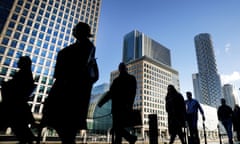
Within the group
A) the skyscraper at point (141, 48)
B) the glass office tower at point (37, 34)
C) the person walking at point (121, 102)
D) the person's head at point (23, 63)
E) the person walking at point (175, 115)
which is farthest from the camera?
the skyscraper at point (141, 48)

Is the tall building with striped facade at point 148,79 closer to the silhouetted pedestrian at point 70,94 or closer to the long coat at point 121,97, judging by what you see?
the long coat at point 121,97

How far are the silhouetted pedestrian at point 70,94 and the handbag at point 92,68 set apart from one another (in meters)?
0.06

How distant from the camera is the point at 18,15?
47.5 metres


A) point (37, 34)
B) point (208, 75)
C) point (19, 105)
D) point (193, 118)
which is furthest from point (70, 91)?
point (208, 75)

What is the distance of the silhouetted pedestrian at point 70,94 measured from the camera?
6.07 feet

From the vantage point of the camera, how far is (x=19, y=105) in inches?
108

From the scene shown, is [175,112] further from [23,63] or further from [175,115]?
[23,63]

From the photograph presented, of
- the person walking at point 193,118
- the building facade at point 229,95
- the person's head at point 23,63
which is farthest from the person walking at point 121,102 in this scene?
the building facade at point 229,95

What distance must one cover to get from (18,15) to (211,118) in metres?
92.5

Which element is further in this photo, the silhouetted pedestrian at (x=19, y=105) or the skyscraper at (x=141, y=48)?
the skyscraper at (x=141, y=48)

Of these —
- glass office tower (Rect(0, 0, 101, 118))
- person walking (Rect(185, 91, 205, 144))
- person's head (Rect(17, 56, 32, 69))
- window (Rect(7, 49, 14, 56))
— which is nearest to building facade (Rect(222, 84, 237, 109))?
glass office tower (Rect(0, 0, 101, 118))

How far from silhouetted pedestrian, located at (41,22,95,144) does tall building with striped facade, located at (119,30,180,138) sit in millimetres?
58789

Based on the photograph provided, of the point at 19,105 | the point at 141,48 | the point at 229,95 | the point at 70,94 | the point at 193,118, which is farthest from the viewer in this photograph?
the point at 229,95

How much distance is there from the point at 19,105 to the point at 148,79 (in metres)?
76.5
